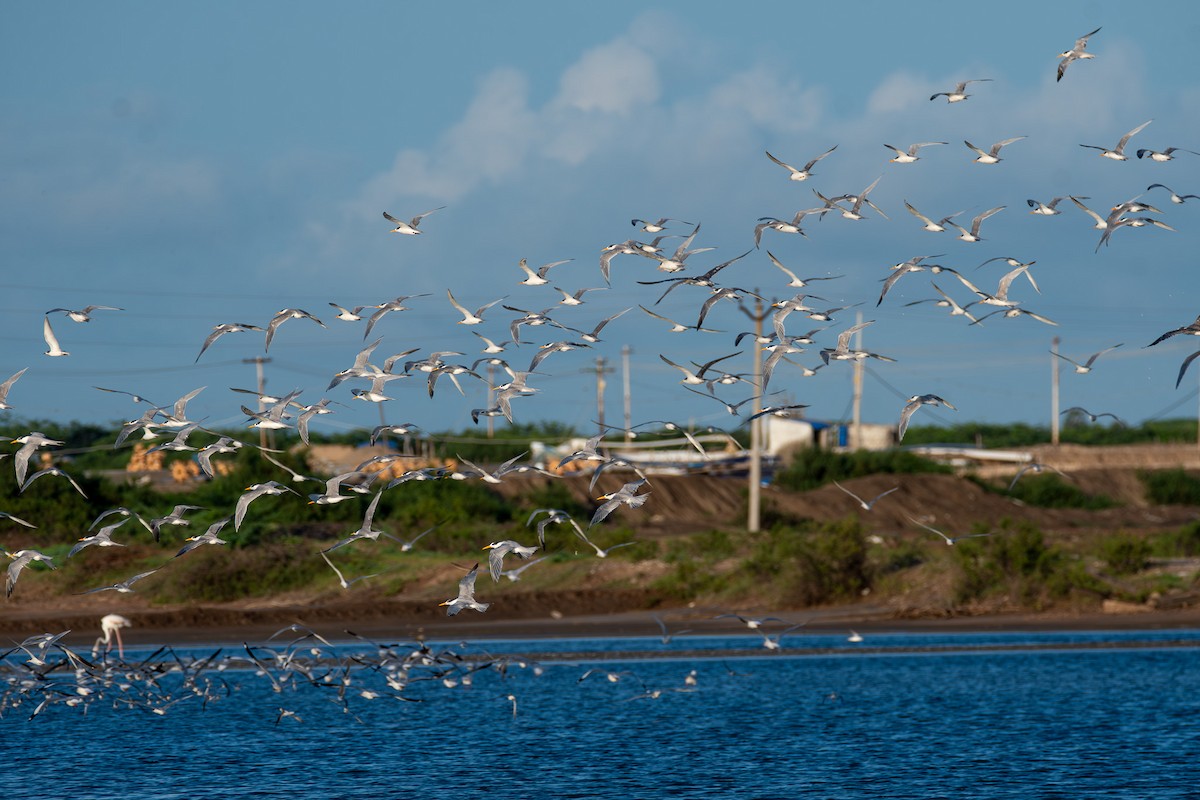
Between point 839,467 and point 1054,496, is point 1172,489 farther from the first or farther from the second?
point 839,467

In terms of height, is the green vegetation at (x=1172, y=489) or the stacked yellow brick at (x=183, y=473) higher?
the stacked yellow brick at (x=183, y=473)

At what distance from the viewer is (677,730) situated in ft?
77.3

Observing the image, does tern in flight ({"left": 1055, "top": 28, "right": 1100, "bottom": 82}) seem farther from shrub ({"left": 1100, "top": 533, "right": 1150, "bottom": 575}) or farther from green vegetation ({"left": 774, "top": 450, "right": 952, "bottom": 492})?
green vegetation ({"left": 774, "top": 450, "right": 952, "bottom": 492})

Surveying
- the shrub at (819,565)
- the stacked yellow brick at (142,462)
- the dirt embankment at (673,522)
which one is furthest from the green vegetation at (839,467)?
the shrub at (819,565)

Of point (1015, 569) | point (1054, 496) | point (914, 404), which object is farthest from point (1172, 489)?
point (914, 404)

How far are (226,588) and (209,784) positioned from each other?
18.5m

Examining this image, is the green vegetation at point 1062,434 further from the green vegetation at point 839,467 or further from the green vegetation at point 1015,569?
the green vegetation at point 1015,569

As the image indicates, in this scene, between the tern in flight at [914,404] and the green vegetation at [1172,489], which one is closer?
the tern in flight at [914,404]

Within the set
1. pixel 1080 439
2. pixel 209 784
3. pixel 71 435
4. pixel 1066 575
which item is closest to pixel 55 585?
pixel 209 784

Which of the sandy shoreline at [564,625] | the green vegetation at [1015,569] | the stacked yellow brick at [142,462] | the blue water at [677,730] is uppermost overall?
the stacked yellow brick at [142,462]

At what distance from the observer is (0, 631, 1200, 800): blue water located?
762 inches

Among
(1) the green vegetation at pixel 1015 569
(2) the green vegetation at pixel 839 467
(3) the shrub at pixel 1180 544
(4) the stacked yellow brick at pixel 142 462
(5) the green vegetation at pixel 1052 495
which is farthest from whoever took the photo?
(4) the stacked yellow brick at pixel 142 462

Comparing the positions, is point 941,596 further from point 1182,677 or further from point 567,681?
point 567,681

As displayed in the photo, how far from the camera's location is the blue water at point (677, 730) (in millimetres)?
19344
